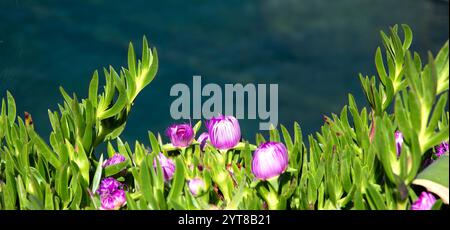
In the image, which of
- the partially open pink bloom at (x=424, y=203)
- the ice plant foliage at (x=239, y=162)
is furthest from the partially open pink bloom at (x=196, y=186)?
the partially open pink bloom at (x=424, y=203)

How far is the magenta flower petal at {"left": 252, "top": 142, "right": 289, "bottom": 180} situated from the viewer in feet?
1.44

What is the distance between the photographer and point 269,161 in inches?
17.3

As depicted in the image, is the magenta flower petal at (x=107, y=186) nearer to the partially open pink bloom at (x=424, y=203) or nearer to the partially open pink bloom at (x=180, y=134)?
the partially open pink bloom at (x=180, y=134)

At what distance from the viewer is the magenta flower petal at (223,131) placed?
524 millimetres

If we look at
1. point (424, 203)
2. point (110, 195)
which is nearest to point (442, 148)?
point (424, 203)

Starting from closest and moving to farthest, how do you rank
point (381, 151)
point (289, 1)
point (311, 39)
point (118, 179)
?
1. point (381, 151)
2. point (118, 179)
3. point (311, 39)
4. point (289, 1)

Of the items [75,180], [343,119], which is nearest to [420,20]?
[343,119]

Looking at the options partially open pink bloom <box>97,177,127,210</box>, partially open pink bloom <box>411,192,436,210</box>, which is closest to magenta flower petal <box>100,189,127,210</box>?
partially open pink bloom <box>97,177,127,210</box>

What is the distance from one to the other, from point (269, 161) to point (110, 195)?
110mm

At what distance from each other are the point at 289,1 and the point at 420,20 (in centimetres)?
45

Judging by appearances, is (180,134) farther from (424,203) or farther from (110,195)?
(424,203)

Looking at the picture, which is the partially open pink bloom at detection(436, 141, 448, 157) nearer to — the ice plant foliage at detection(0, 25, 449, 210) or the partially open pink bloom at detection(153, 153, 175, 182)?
the ice plant foliage at detection(0, 25, 449, 210)

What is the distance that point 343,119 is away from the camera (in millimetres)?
583

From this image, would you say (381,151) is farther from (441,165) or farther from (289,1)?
(289,1)
